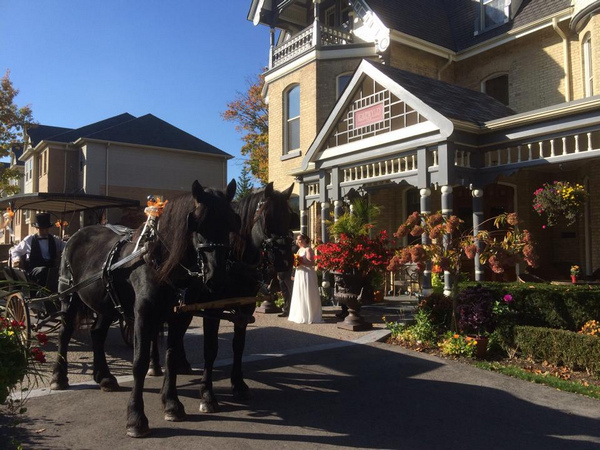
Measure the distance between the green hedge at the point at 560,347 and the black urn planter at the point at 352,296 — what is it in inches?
115

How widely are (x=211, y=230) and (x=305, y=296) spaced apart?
6.42m

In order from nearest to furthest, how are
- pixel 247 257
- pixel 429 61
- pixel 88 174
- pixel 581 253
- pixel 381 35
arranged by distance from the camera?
1. pixel 247 257
2. pixel 581 253
3. pixel 381 35
4. pixel 429 61
5. pixel 88 174

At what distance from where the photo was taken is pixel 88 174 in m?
29.8

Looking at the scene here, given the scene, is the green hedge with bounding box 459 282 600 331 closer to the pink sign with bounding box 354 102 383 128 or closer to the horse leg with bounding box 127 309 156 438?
the pink sign with bounding box 354 102 383 128

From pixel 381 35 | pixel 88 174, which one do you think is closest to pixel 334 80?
pixel 381 35

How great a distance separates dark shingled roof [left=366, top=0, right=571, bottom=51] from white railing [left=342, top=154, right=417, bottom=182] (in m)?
6.10

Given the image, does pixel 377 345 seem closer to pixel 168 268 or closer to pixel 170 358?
pixel 170 358

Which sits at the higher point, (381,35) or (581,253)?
(381,35)

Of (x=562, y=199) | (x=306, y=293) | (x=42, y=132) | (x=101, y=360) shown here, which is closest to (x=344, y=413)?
(x=101, y=360)

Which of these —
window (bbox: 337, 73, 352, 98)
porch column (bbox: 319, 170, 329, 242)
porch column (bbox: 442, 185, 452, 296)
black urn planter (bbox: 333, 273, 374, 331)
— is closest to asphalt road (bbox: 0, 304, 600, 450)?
black urn planter (bbox: 333, 273, 374, 331)

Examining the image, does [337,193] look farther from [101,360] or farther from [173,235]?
[173,235]

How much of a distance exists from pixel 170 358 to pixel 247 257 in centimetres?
148

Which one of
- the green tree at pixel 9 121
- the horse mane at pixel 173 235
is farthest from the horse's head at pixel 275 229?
the green tree at pixel 9 121

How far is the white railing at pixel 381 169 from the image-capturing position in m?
11.5
